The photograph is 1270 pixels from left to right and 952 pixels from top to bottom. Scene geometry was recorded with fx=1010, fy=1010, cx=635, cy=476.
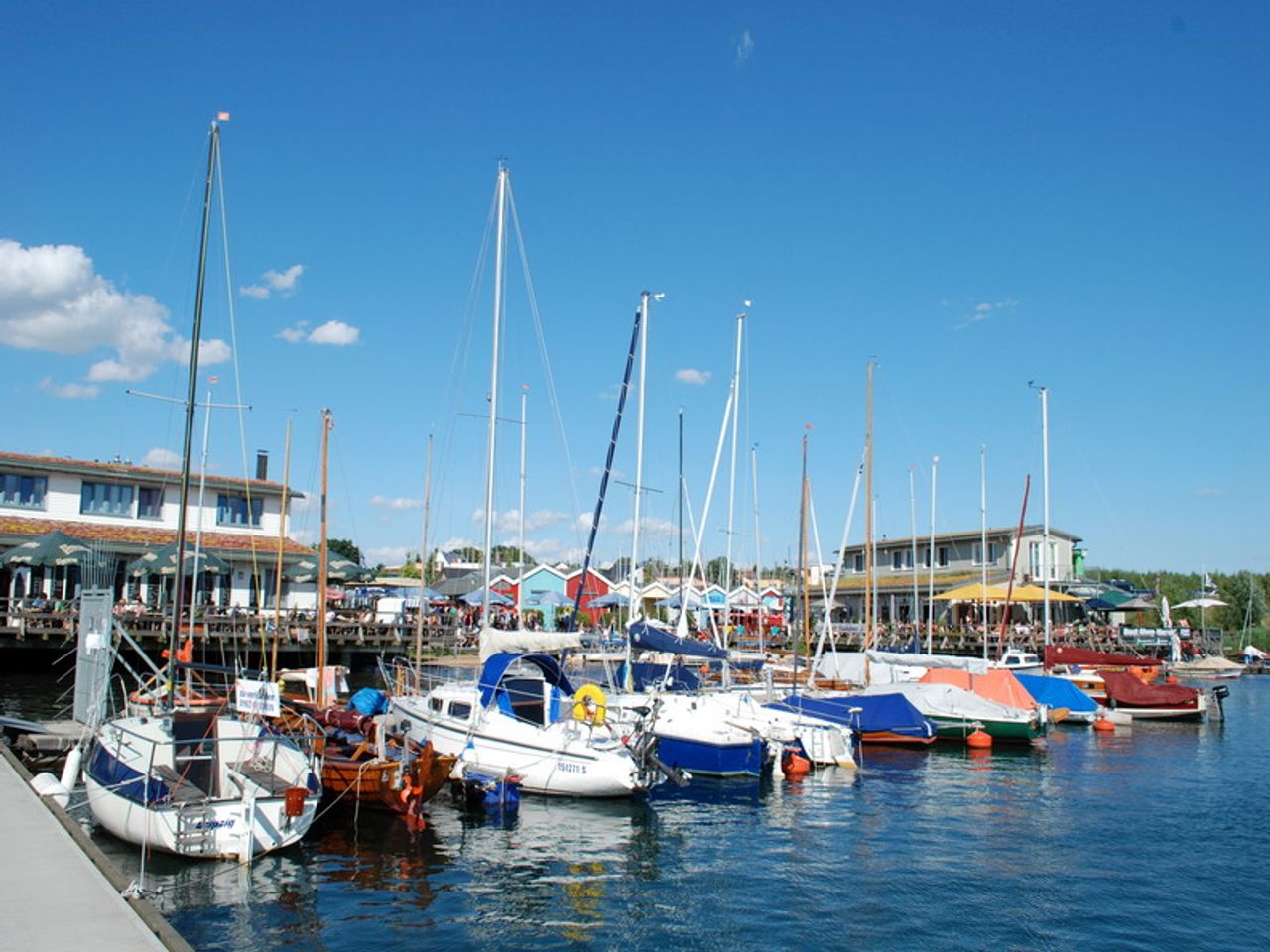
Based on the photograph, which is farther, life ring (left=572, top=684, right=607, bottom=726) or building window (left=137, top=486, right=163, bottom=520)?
building window (left=137, top=486, right=163, bottom=520)

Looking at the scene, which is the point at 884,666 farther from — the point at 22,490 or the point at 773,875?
the point at 22,490

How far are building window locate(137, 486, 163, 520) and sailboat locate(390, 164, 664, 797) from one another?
3240 cm

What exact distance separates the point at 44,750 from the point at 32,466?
29891 mm

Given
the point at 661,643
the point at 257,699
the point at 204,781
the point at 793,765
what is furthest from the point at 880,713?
the point at 204,781

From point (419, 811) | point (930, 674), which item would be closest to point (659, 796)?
point (419, 811)

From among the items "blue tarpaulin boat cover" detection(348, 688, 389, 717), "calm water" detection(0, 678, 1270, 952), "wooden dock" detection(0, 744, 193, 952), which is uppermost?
"blue tarpaulin boat cover" detection(348, 688, 389, 717)

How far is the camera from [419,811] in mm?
19906

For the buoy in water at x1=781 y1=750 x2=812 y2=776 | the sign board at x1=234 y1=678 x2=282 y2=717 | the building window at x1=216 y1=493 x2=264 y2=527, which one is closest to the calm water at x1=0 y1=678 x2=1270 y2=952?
the buoy in water at x1=781 y1=750 x2=812 y2=776

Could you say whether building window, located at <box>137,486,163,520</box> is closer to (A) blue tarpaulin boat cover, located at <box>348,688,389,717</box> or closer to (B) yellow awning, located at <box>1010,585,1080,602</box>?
(A) blue tarpaulin boat cover, located at <box>348,688,389,717</box>

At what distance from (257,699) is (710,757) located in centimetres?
1225

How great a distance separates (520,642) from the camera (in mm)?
24984

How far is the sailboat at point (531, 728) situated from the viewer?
72.8ft

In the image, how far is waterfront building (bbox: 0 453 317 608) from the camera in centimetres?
4706

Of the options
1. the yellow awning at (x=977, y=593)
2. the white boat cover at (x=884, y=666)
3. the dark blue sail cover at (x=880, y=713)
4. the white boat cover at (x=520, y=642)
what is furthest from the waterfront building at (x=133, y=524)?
the yellow awning at (x=977, y=593)
